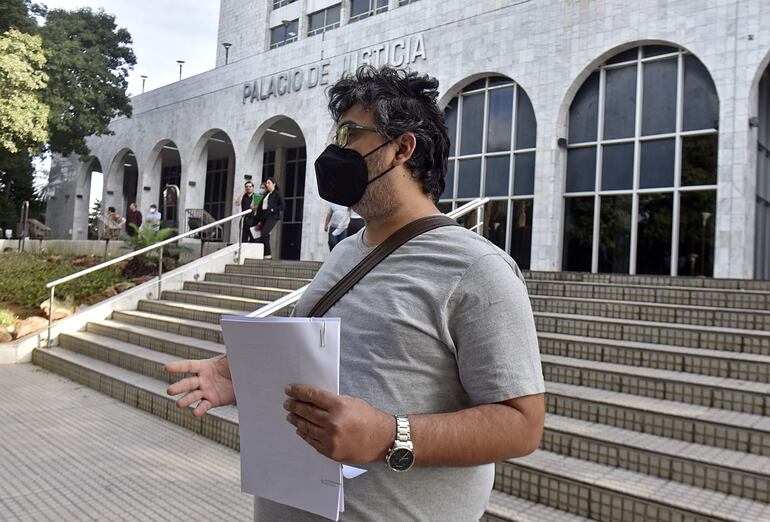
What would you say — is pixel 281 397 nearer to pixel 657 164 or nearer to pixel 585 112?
pixel 657 164

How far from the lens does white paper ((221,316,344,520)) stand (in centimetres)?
114

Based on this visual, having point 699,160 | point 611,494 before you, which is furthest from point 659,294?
point 699,160

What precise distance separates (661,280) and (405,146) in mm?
7353

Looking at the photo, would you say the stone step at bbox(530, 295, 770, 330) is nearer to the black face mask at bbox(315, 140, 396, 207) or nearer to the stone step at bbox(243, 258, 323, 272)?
the stone step at bbox(243, 258, 323, 272)

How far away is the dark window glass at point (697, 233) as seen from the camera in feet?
35.6

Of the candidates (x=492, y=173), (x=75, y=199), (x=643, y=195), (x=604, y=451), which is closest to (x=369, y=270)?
(x=604, y=451)

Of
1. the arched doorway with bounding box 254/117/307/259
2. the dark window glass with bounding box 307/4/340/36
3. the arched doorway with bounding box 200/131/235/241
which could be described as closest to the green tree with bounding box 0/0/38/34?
Result: the arched doorway with bounding box 200/131/235/241

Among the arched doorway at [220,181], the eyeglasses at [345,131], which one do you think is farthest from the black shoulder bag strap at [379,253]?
the arched doorway at [220,181]

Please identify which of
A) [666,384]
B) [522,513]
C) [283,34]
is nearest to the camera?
[522,513]

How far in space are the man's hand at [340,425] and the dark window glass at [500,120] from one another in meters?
13.2

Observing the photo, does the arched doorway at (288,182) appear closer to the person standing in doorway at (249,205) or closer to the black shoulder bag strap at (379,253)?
the person standing in doorway at (249,205)

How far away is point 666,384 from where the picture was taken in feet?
15.7

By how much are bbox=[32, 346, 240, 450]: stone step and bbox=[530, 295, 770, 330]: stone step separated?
152 inches

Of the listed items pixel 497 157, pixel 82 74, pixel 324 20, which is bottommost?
pixel 497 157
